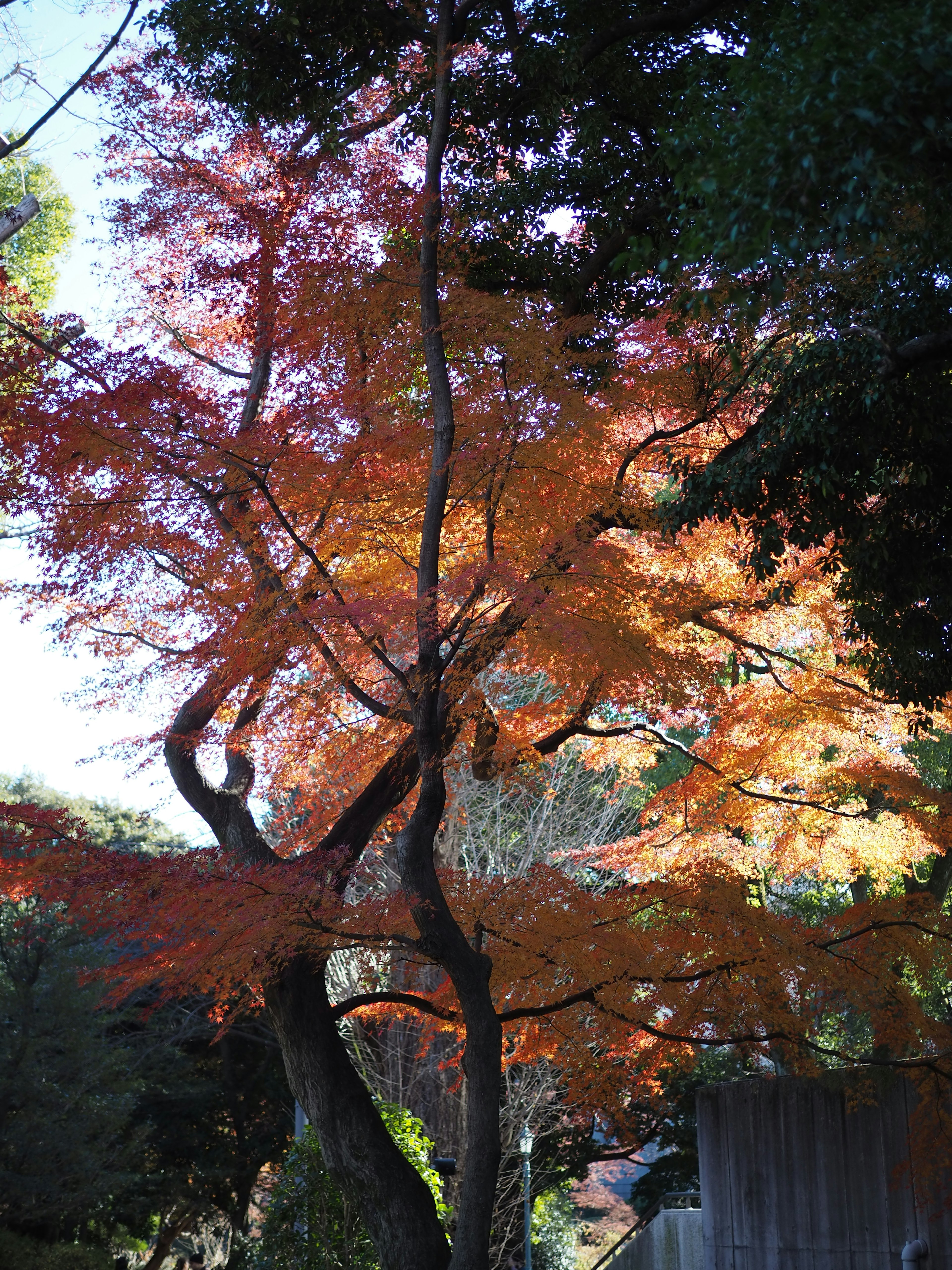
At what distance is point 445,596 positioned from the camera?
6.64 meters

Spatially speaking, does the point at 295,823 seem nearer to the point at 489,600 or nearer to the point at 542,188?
the point at 489,600

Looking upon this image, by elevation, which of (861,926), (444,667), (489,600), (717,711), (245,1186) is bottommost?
(245,1186)

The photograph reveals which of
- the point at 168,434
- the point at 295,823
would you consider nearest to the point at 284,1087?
the point at 295,823

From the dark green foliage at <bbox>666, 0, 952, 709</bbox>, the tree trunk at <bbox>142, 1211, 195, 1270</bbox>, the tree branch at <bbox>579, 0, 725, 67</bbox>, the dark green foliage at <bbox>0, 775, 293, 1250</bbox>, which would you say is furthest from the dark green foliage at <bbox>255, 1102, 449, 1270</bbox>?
the tree trunk at <bbox>142, 1211, 195, 1270</bbox>

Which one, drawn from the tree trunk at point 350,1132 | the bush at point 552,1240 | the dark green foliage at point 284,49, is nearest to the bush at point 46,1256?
the bush at point 552,1240

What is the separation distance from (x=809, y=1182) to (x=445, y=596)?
516cm

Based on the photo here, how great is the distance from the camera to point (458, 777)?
1420 cm

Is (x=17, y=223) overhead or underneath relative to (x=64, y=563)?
overhead

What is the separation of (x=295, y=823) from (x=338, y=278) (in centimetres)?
944

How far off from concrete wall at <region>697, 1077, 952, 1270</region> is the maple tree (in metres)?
0.67

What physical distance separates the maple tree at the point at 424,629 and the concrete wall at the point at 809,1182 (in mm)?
665

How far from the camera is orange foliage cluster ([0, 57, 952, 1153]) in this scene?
6465 mm

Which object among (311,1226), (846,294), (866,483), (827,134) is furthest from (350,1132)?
(827,134)

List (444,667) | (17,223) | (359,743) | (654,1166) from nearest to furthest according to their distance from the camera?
(444,667), (359,743), (17,223), (654,1166)
